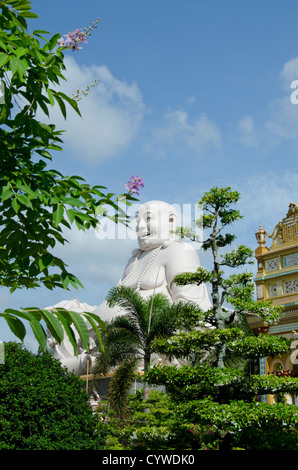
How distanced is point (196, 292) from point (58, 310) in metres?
15.7

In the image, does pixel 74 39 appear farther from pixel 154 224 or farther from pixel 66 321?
pixel 154 224

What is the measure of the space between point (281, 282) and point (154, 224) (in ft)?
26.0

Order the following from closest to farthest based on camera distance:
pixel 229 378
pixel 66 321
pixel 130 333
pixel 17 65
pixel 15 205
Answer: pixel 66 321 < pixel 17 65 < pixel 15 205 < pixel 229 378 < pixel 130 333

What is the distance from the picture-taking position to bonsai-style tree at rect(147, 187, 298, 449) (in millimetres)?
8016

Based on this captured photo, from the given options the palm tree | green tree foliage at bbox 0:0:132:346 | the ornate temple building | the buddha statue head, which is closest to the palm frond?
the palm tree

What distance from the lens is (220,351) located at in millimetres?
8922

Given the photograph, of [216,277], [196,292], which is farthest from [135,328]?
[216,277]

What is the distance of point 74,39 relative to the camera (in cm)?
462

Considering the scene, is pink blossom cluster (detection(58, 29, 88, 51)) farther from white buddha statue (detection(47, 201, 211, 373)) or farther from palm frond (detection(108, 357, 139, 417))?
white buddha statue (detection(47, 201, 211, 373))

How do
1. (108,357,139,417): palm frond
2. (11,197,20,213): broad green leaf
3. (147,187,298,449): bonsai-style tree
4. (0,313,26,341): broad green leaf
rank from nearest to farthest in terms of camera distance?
(0,313,26,341): broad green leaf < (11,197,20,213): broad green leaf < (147,187,298,449): bonsai-style tree < (108,357,139,417): palm frond

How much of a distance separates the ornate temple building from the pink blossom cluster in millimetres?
9424

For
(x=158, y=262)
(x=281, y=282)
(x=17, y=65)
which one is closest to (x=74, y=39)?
(x=17, y=65)

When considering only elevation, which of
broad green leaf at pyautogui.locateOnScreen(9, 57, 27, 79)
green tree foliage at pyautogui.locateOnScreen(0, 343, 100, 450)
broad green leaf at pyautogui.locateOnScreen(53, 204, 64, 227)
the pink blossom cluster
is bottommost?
green tree foliage at pyautogui.locateOnScreen(0, 343, 100, 450)
